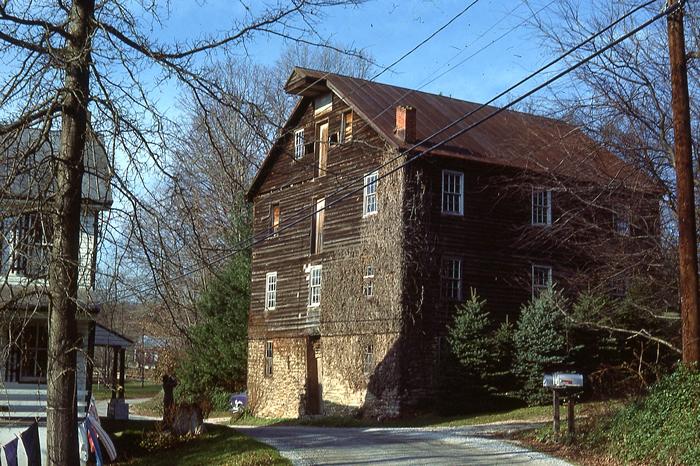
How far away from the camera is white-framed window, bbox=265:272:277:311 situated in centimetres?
3591

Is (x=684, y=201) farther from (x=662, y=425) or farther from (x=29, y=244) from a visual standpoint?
(x=29, y=244)

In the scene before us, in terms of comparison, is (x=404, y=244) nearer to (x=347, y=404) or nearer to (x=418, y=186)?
(x=418, y=186)

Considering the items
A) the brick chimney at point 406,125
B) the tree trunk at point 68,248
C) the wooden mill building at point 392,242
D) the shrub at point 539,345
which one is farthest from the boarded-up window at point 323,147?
the tree trunk at point 68,248

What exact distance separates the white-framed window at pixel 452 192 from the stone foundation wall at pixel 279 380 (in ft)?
24.6

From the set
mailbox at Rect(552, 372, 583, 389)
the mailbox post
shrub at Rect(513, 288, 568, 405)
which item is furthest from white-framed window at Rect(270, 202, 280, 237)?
mailbox at Rect(552, 372, 583, 389)

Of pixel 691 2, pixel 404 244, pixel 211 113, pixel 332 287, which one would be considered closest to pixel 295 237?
pixel 332 287

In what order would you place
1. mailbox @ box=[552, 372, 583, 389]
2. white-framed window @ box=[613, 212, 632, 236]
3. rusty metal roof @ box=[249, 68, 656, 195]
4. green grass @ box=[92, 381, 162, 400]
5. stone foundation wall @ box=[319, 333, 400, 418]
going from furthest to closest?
green grass @ box=[92, 381, 162, 400] → stone foundation wall @ box=[319, 333, 400, 418] → white-framed window @ box=[613, 212, 632, 236] → rusty metal roof @ box=[249, 68, 656, 195] → mailbox @ box=[552, 372, 583, 389]

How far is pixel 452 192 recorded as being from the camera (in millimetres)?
30297

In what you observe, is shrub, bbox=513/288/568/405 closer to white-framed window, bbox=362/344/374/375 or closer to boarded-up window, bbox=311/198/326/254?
white-framed window, bbox=362/344/374/375

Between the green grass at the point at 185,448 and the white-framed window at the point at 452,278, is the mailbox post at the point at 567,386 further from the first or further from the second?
the white-framed window at the point at 452,278

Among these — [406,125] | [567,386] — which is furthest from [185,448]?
[406,125]

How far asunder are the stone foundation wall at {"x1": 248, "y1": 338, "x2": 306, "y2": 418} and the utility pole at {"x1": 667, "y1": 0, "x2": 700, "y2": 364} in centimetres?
1895

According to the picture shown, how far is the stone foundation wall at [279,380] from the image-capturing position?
110ft

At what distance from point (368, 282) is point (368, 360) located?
2523mm
